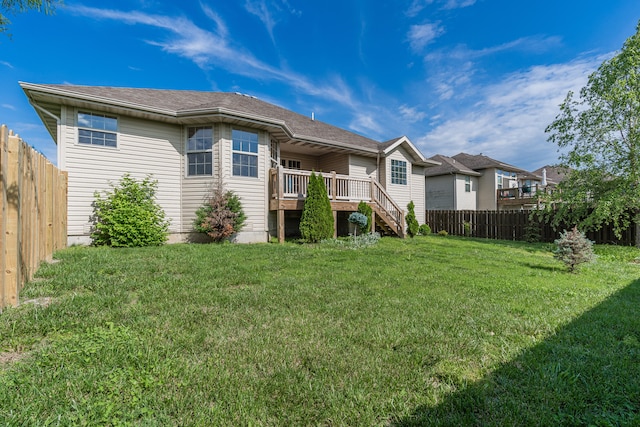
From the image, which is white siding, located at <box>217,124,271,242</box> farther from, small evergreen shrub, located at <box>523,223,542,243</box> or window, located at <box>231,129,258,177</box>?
small evergreen shrub, located at <box>523,223,542,243</box>

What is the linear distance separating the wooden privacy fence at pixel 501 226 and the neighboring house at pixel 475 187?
3.37 metres

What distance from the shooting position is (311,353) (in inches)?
92.4

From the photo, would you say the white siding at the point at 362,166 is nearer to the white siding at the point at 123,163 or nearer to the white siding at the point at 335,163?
the white siding at the point at 335,163

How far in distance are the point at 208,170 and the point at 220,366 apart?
885cm

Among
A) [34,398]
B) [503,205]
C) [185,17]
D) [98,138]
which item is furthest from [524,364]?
[503,205]

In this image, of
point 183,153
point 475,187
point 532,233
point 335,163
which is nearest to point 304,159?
point 335,163

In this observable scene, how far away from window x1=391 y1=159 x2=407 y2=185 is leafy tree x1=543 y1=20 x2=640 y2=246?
6469 mm

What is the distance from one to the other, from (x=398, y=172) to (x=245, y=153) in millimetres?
8640

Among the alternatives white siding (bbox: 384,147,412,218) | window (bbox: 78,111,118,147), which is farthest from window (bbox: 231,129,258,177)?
white siding (bbox: 384,147,412,218)

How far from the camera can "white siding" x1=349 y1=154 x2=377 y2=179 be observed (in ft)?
45.3

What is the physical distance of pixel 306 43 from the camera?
15.0 meters

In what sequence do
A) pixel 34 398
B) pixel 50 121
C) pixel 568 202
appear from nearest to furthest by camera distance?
pixel 34 398, pixel 50 121, pixel 568 202

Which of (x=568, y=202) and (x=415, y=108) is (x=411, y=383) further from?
(x=415, y=108)

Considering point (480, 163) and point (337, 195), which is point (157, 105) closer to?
point (337, 195)
